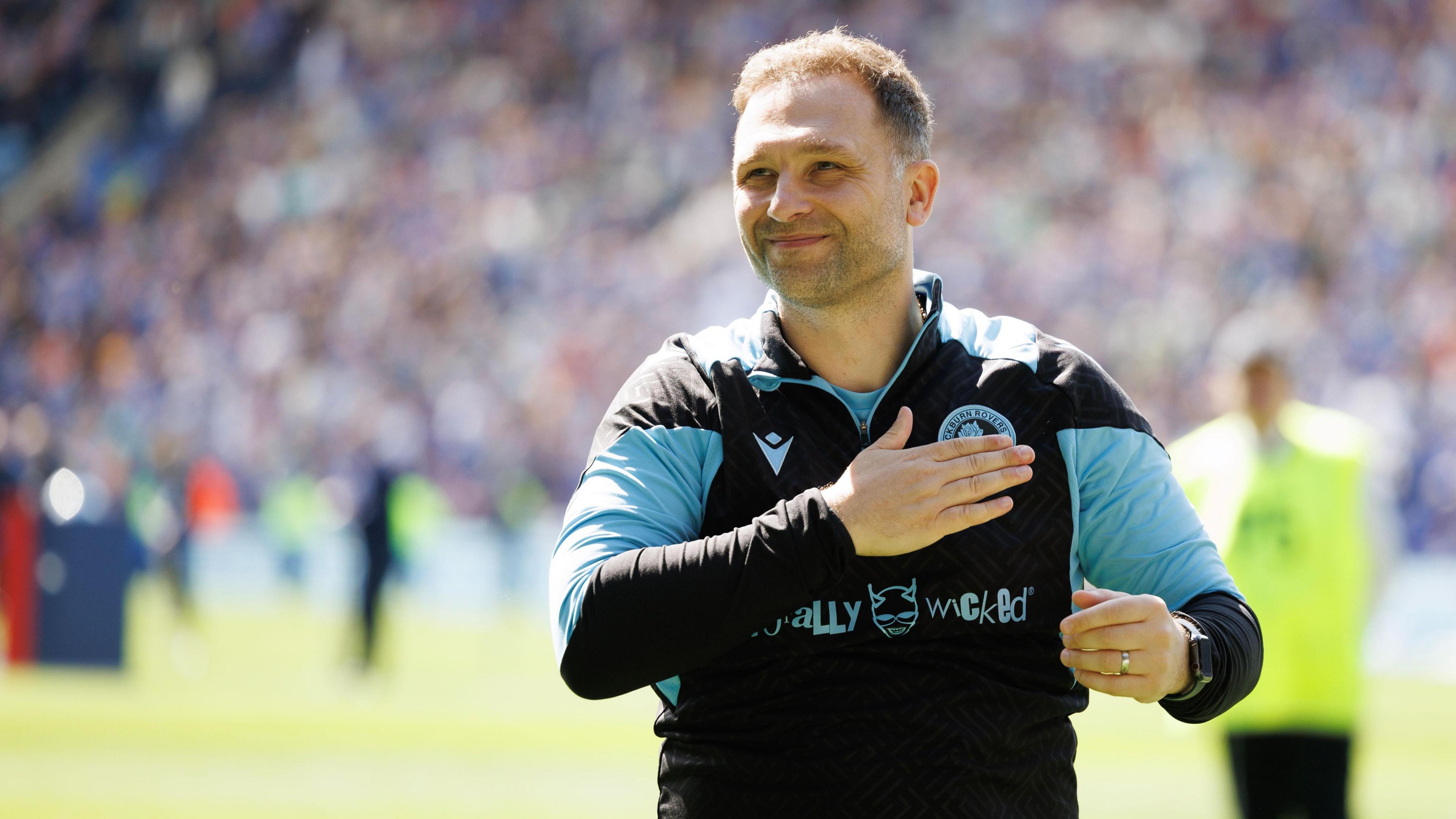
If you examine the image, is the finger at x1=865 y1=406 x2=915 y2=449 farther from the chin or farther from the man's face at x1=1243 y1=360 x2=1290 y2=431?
the man's face at x1=1243 y1=360 x2=1290 y2=431

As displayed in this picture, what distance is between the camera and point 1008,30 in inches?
1072

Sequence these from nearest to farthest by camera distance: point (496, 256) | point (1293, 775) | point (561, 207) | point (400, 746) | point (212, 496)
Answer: point (1293, 775) → point (400, 746) → point (212, 496) → point (496, 256) → point (561, 207)

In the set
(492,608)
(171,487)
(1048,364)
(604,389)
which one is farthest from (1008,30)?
(1048,364)

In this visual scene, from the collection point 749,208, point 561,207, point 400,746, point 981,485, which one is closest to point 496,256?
point 561,207

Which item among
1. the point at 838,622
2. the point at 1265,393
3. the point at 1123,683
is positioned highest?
the point at 1265,393

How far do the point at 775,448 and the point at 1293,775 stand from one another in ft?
12.5

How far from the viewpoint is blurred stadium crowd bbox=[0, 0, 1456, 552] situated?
73.7ft

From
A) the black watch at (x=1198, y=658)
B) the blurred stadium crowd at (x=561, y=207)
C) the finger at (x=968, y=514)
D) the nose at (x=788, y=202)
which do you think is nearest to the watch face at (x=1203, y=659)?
the black watch at (x=1198, y=658)

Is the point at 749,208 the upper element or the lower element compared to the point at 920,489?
upper

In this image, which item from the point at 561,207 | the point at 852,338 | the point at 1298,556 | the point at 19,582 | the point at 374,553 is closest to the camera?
the point at 852,338

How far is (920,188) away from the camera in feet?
9.08

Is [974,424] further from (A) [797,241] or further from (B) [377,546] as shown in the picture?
(B) [377,546]

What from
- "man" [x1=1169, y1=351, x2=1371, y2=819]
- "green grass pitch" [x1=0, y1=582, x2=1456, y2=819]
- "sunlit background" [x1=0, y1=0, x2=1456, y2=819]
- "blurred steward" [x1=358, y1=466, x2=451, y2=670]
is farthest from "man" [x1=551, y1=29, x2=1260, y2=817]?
"sunlit background" [x1=0, y1=0, x2=1456, y2=819]

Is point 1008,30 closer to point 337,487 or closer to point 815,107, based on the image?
point 337,487
